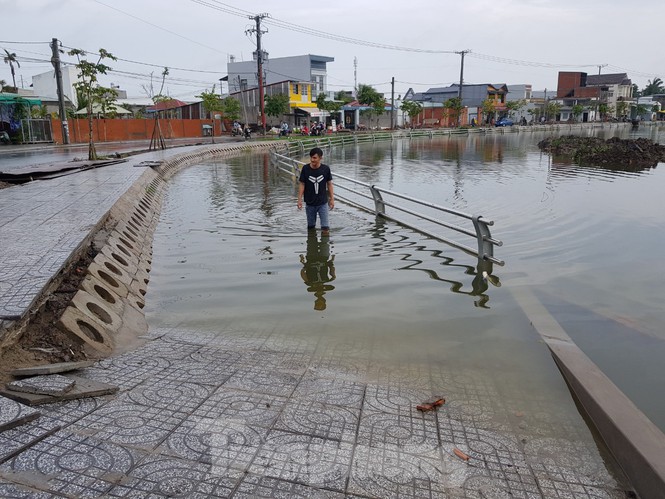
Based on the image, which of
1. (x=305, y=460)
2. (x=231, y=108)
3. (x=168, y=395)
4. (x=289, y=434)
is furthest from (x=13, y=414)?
(x=231, y=108)

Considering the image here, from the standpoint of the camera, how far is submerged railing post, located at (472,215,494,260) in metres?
7.91

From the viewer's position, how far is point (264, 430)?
347cm

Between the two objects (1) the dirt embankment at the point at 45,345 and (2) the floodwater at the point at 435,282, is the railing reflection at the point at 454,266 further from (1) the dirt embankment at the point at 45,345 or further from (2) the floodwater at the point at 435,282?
(1) the dirt embankment at the point at 45,345

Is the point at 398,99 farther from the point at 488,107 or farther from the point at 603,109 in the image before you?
the point at 603,109

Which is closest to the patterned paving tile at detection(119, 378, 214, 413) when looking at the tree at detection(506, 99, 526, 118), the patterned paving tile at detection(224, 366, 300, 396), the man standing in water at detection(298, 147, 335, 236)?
the patterned paving tile at detection(224, 366, 300, 396)

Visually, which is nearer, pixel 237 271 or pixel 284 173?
pixel 237 271

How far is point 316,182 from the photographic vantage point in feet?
31.2

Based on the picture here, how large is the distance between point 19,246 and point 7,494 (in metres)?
5.19

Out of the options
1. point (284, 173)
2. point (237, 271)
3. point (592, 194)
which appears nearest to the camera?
point (237, 271)

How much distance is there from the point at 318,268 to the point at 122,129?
4337 cm

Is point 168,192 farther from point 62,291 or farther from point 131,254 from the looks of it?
point 62,291

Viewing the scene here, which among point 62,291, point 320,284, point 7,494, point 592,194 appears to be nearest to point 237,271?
point 320,284

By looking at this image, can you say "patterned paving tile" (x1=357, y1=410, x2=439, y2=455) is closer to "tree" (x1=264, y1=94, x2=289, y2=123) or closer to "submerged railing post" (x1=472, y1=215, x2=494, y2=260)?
"submerged railing post" (x1=472, y1=215, x2=494, y2=260)

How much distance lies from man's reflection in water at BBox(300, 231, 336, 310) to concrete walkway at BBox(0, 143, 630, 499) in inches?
79.9
